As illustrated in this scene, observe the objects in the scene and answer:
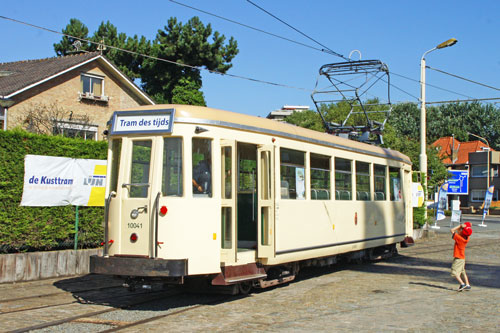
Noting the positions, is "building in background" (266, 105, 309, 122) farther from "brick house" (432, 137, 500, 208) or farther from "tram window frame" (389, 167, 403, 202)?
"tram window frame" (389, 167, 403, 202)

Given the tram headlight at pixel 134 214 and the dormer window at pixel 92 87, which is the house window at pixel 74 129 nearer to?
the dormer window at pixel 92 87

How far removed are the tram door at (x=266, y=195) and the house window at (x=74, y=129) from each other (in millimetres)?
17521

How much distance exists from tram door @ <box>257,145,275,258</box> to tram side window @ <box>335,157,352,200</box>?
2958mm

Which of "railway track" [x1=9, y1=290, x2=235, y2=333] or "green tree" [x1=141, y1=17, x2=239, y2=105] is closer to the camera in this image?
"railway track" [x1=9, y1=290, x2=235, y2=333]

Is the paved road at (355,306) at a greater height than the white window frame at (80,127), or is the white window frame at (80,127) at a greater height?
the white window frame at (80,127)

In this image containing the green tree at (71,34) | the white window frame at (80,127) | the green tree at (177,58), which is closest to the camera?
the white window frame at (80,127)

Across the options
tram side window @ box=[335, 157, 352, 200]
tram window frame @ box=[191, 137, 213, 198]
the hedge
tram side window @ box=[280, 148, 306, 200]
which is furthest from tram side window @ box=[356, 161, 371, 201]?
the hedge

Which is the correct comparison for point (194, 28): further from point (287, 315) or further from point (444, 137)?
point (444, 137)

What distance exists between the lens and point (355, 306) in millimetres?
9531

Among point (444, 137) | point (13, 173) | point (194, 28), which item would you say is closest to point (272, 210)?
point (13, 173)

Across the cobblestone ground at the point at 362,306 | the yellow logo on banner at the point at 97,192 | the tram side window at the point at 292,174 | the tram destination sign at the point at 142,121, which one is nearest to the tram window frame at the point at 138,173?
the tram destination sign at the point at 142,121

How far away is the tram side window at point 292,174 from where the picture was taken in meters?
10.9

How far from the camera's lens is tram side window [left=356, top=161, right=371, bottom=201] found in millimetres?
14047

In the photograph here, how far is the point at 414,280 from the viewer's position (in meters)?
12.7
